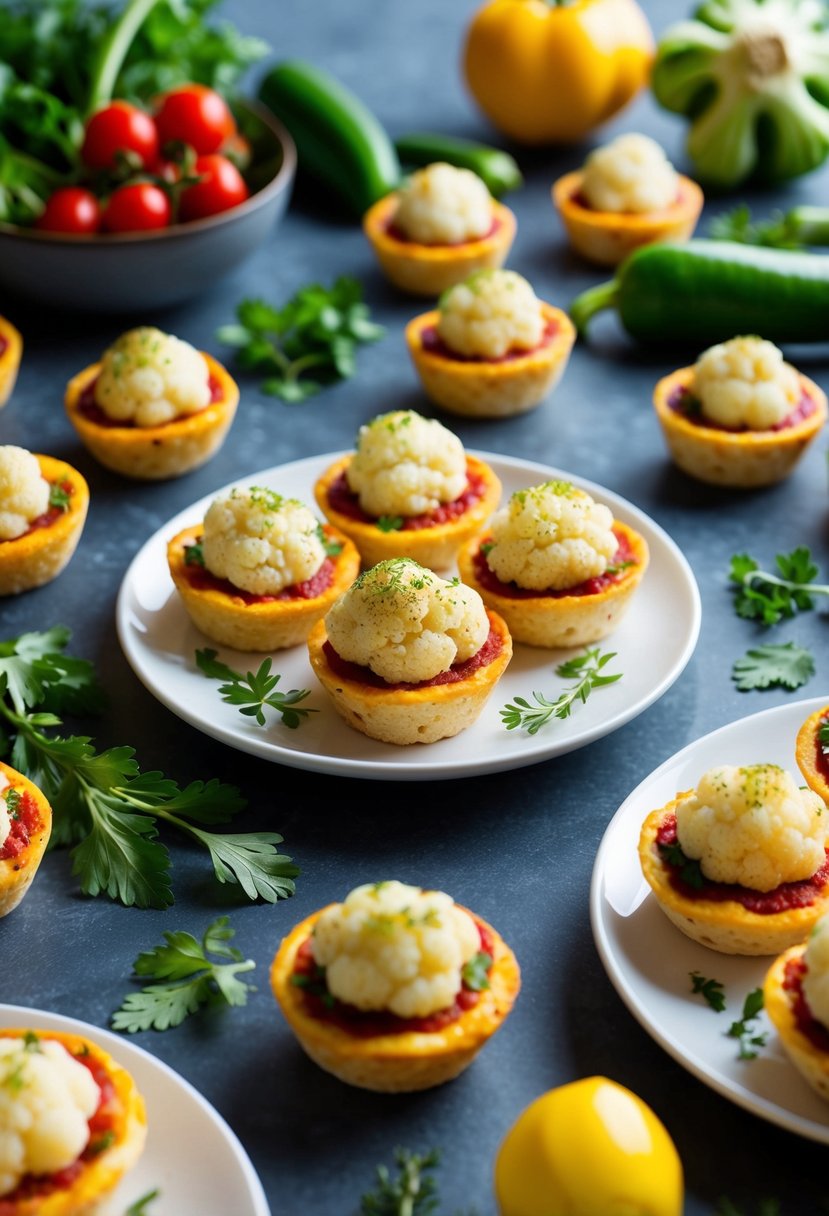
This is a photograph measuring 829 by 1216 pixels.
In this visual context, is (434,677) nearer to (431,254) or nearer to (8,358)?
(8,358)

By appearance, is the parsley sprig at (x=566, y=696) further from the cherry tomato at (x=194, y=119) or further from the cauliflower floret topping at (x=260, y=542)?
the cherry tomato at (x=194, y=119)

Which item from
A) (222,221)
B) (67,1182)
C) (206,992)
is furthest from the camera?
(222,221)

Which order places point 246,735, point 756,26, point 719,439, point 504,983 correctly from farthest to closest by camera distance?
point 756,26 → point 719,439 → point 246,735 → point 504,983

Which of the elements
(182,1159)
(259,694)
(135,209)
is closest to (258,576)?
(259,694)

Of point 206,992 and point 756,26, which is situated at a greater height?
point 756,26

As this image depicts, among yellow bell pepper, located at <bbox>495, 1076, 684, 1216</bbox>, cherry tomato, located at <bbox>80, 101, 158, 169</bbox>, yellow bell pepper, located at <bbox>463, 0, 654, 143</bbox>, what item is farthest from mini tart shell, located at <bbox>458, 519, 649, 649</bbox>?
yellow bell pepper, located at <bbox>463, 0, 654, 143</bbox>

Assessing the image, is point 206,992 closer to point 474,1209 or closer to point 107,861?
point 107,861

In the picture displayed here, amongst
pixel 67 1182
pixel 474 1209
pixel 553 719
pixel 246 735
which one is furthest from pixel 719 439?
pixel 67 1182
